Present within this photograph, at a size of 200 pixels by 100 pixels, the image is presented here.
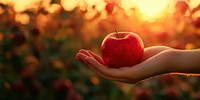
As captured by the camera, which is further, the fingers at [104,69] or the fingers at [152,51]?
the fingers at [152,51]

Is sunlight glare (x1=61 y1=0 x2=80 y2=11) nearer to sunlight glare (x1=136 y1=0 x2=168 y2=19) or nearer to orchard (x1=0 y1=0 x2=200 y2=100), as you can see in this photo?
orchard (x1=0 y1=0 x2=200 y2=100)

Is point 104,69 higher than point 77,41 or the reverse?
higher

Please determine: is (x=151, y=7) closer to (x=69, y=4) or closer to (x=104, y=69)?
(x=69, y=4)

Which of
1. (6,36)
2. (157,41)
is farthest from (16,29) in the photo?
(157,41)

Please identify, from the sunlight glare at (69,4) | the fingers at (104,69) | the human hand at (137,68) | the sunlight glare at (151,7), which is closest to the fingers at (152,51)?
the human hand at (137,68)

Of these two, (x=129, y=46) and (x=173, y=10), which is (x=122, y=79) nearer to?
(x=129, y=46)

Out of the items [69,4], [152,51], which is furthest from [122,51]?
[69,4]

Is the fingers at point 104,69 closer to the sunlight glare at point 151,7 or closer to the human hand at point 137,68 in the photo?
the human hand at point 137,68
